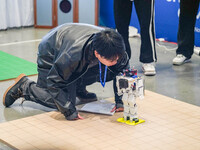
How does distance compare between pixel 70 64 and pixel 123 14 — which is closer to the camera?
pixel 70 64

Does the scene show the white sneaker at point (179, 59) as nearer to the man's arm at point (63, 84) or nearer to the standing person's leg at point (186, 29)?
the standing person's leg at point (186, 29)

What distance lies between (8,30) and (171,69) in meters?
2.76

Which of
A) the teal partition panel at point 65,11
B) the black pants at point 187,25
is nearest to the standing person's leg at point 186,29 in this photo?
the black pants at point 187,25

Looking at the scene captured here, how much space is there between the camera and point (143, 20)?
13.6 ft

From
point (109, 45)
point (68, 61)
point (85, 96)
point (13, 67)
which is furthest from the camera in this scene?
point (13, 67)

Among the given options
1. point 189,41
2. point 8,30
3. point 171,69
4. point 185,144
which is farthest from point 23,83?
point 8,30

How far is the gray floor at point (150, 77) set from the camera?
3.32 m

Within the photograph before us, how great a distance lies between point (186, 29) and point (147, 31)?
0.58 m

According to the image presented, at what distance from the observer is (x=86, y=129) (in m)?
2.82

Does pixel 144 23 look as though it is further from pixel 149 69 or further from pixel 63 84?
pixel 63 84

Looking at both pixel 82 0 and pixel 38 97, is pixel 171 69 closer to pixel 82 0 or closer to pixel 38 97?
pixel 38 97

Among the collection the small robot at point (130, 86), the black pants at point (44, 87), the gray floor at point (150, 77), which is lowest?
the gray floor at point (150, 77)

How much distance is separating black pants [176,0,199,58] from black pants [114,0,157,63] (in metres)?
0.48

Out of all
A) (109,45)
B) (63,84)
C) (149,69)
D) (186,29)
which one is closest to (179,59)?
(186,29)
